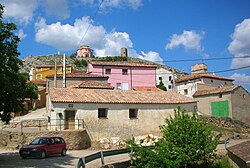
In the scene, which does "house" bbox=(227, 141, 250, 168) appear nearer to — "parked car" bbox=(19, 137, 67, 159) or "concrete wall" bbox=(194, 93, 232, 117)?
"parked car" bbox=(19, 137, 67, 159)

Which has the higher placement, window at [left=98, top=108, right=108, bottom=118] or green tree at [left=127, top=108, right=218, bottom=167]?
window at [left=98, top=108, right=108, bottom=118]

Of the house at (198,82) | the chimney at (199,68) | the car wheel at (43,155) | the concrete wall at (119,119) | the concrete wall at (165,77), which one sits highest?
the chimney at (199,68)

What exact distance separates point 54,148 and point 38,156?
5.10 ft

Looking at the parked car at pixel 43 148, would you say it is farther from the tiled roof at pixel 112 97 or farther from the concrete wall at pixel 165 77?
the concrete wall at pixel 165 77

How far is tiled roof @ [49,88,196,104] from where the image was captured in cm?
3125

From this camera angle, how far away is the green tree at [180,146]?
18.1 meters

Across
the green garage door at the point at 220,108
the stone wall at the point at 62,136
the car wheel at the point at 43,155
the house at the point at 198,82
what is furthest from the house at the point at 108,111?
the house at the point at 198,82

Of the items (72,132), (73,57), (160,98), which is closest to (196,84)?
(160,98)

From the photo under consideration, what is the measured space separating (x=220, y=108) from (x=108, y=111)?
20.7 metres

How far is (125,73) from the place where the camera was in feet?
183

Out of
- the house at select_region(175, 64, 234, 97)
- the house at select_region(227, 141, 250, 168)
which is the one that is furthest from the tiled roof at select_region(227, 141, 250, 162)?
the house at select_region(175, 64, 234, 97)

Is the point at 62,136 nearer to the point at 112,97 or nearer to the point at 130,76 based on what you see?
the point at 112,97

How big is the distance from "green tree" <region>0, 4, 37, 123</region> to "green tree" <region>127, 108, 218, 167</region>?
25.2ft

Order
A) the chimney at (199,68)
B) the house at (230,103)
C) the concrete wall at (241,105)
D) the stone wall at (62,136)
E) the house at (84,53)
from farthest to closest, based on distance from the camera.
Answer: the house at (84,53), the chimney at (199,68), the concrete wall at (241,105), the house at (230,103), the stone wall at (62,136)
